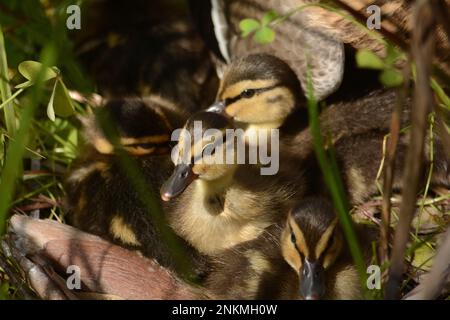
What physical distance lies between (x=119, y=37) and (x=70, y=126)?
0.52m

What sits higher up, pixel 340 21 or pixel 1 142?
pixel 340 21

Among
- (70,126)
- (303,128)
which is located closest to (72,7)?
(70,126)

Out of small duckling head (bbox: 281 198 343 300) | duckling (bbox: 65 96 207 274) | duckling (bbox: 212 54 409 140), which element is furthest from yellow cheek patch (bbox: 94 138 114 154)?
small duckling head (bbox: 281 198 343 300)

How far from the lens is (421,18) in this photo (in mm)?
1348

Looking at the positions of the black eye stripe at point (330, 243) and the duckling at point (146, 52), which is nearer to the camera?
the black eye stripe at point (330, 243)

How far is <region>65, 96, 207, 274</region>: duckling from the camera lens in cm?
221

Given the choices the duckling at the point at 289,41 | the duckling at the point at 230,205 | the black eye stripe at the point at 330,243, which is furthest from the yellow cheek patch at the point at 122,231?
the duckling at the point at 289,41

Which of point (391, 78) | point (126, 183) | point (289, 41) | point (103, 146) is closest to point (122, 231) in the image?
point (126, 183)

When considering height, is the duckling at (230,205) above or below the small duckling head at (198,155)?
below

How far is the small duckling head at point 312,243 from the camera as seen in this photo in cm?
189

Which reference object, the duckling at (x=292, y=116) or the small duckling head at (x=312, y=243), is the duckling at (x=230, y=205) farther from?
the small duckling head at (x=312, y=243)

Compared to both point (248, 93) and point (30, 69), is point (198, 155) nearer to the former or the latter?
point (248, 93)

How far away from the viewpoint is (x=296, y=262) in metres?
1.97
